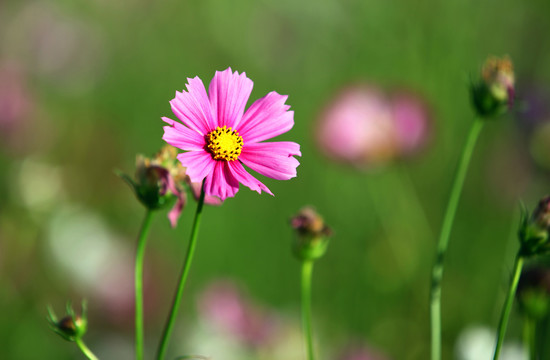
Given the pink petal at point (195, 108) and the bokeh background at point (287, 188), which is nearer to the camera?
the pink petal at point (195, 108)

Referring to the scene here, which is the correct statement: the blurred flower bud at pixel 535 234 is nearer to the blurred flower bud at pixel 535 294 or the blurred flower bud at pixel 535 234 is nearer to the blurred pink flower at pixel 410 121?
the blurred flower bud at pixel 535 294

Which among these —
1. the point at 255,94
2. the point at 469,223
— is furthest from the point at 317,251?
the point at 255,94

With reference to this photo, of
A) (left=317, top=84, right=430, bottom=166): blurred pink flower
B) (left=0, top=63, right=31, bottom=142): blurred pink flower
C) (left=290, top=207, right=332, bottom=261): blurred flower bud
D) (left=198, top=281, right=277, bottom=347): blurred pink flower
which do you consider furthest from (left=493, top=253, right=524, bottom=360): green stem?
(left=0, top=63, right=31, bottom=142): blurred pink flower

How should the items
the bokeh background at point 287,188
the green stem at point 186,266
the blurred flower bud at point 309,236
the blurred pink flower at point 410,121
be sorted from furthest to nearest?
1. the blurred pink flower at point 410,121
2. the bokeh background at point 287,188
3. the blurred flower bud at point 309,236
4. the green stem at point 186,266

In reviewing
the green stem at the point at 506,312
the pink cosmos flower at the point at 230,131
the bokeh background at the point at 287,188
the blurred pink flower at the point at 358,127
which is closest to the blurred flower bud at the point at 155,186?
the pink cosmos flower at the point at 230,131

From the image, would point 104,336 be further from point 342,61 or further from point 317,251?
point 342,61

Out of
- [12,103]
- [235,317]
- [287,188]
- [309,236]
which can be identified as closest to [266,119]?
[309,236]

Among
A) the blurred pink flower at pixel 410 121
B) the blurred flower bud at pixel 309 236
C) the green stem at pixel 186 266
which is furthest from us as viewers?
the blurred pink flower at pixel 410 121
